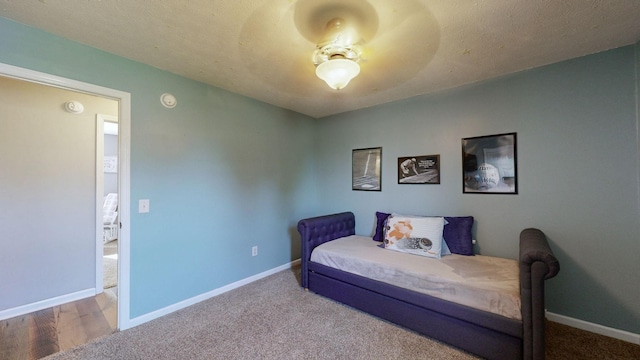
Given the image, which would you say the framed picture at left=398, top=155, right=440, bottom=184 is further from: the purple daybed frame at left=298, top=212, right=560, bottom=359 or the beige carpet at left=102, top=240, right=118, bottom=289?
the beige carpet at left=102, top=240, right=118, bottom=289

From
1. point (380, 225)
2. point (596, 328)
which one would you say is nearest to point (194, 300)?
point (380, 225)

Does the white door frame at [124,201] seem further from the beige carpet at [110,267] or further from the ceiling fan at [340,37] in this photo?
the beige carpet at [110,267]

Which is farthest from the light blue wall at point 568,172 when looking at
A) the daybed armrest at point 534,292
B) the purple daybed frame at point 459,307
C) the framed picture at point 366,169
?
the daybed armrest at point 534,292

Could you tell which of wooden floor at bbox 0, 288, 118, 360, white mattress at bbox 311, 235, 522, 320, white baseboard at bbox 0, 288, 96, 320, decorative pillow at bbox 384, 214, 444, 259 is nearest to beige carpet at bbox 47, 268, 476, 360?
wooden floor at bbox 0, 288, 118, 360

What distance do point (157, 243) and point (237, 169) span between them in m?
1.12

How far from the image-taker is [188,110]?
2508mm

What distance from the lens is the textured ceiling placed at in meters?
1.46

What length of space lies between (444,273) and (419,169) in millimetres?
1332

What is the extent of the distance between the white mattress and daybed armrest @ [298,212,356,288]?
0.12 meters

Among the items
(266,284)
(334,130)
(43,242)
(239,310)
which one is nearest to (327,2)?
(334,130)

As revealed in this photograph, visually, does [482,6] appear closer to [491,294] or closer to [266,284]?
[491,294]

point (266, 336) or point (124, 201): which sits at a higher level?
point (124, 201)

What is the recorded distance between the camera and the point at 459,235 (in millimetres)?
2531

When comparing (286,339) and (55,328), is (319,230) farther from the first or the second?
(55,328)
